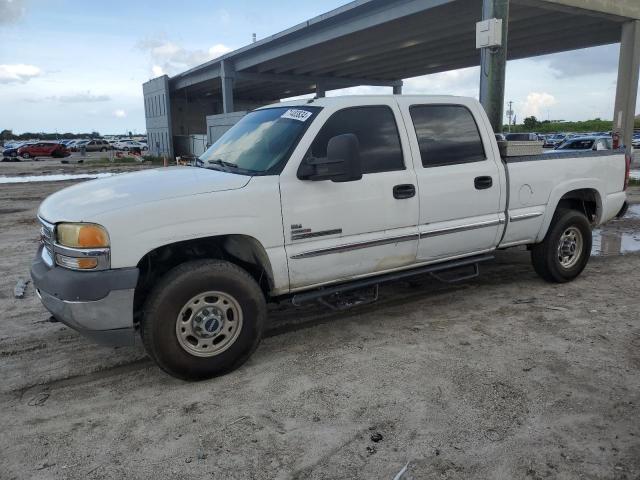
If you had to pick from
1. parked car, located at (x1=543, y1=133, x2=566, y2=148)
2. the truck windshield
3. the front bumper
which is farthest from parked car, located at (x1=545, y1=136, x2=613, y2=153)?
the front bumper

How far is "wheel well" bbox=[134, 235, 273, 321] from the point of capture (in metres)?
3.67

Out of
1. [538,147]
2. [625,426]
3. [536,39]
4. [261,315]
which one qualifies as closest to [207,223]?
[261,315]

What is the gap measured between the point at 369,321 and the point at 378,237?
0.95 metres

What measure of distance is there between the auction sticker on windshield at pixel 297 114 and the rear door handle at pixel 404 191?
0.93m

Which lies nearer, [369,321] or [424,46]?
[369,321]

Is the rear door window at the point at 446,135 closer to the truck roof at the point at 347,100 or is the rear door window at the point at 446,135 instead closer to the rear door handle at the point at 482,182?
the truck roof at the point at 347,100

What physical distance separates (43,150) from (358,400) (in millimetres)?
45453

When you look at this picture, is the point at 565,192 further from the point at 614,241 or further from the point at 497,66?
the point at 497,66

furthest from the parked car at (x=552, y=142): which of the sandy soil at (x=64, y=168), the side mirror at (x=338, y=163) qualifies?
the sandy soil at (x=64, y=168)

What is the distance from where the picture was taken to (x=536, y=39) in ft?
72.6

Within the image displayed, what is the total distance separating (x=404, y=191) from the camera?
434 centimetres

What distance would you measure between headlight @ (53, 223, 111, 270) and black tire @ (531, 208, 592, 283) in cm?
442

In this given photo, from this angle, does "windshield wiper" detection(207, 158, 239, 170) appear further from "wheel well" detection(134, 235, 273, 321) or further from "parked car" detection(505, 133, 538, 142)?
"parked car" detection(505, 133, 538, 142)

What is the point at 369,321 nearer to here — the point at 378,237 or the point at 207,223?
the point at 378,237
